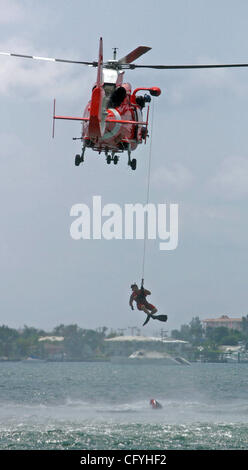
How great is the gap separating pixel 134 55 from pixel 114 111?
194 cm

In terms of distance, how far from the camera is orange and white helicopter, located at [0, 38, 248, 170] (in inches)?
1124

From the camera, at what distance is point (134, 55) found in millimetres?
29719

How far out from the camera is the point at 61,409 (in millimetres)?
57500

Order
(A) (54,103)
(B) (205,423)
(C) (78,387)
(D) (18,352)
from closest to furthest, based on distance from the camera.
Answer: (A) (54,103) → (B) (205,423) → (C) (78,387) → (D) (18,352)

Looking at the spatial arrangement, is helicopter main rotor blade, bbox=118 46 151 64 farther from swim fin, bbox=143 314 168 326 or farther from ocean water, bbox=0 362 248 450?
Answer: ocean water, bbox=0 362 248 450

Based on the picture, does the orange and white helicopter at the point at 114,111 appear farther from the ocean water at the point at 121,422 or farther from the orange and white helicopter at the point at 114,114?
the ocean water at the point at 121,422

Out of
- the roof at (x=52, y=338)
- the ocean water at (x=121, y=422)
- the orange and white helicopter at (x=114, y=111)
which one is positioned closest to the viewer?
the orange and white helicopter at (x=114, y=111)

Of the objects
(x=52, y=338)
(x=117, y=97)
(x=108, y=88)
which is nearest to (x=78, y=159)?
(x=117, y=97)

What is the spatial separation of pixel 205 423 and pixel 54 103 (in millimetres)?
21818

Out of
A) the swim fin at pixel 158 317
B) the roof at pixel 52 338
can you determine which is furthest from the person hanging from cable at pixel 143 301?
the roof at pixel 52 338

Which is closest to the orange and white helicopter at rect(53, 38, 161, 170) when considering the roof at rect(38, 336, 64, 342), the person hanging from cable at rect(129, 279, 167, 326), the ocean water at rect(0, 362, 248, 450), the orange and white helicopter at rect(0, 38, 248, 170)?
the orange and white helicopter at rect(0, 38, 248, 170)

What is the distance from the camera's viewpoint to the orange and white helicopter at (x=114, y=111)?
93.7 feet
